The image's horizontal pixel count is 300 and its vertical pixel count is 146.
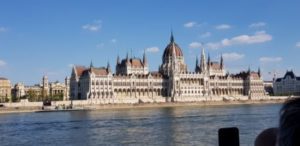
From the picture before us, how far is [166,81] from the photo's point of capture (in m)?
134

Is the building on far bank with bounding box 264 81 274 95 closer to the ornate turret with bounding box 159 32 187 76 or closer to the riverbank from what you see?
the riverbank

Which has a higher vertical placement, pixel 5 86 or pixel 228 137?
pixel 5 86

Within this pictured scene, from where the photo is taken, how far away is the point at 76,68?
127m

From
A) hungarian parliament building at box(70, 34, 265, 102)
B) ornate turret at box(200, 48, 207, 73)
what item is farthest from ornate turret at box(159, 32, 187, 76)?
ornate turret at box(200, 48, 207, 73)

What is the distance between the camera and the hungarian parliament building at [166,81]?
399 feet

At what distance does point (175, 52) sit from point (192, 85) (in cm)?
1371

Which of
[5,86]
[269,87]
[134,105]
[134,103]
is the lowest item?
[134,105]

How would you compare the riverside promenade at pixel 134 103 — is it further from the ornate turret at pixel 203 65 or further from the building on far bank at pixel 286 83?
the building on far bank at pixel 286 83

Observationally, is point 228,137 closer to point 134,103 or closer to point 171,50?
point 134,103

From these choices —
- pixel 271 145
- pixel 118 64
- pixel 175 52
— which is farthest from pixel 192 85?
pixel 271 145

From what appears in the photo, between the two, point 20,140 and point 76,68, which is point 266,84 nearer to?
point 76,68

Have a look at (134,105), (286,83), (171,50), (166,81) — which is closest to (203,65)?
(171,50)

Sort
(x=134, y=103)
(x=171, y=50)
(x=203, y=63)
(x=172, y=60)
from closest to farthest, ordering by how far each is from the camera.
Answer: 1. (x=134, y=103)
2. (x=172, y=60)
3. (x=171, y=50)
4. (x=203, y=63)

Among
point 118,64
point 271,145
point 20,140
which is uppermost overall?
point 118,64
